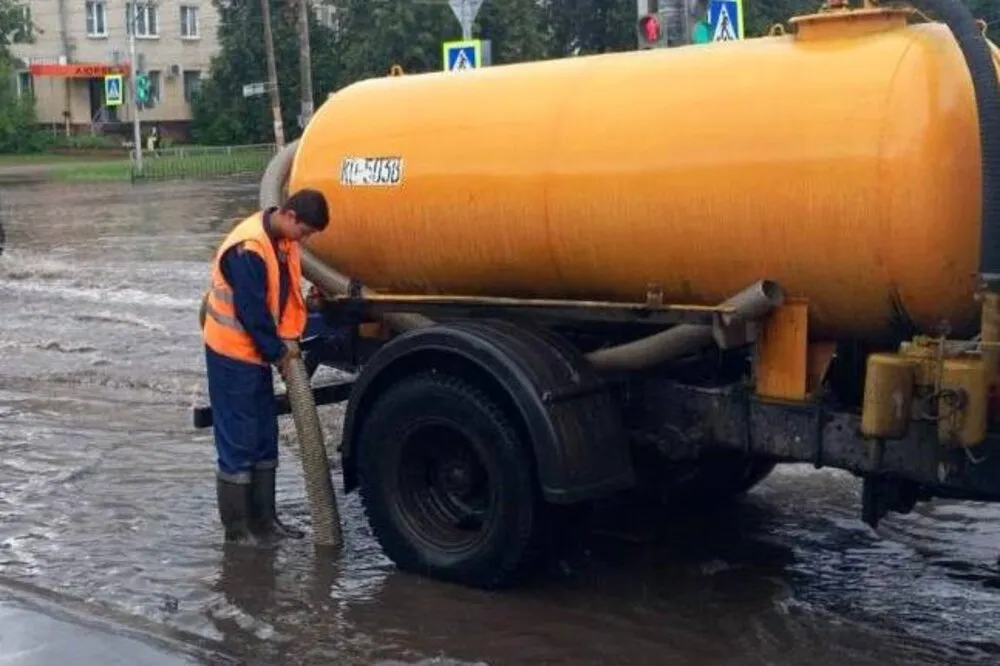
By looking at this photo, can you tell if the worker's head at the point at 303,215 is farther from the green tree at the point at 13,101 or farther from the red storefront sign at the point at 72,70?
the red storefront sign at the point at 72,70

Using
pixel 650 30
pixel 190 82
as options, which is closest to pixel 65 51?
pixel 190 82

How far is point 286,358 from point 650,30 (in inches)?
292

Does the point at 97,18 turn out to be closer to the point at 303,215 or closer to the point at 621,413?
the point at 303,215

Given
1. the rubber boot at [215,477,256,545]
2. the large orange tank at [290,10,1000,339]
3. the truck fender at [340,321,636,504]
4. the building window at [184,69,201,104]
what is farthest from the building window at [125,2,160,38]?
the truck fender at [340,321,636,504]

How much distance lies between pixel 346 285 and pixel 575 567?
1.59 m

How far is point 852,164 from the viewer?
5.26m

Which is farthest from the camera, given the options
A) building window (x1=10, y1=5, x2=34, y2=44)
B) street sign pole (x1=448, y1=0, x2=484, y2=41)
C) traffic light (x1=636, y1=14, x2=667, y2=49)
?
building window (x1=10, y1=5, x2=34, y2=44)

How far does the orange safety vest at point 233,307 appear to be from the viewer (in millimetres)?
6777

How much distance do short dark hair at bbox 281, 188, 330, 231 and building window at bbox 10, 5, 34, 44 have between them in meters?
58.9

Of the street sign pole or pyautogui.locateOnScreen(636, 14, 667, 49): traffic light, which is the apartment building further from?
pyautogui.locateOnScreen(636, 14, 667, 49): traffic light

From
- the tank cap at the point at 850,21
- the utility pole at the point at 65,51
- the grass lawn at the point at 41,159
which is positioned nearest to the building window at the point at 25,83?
the utility pole at the point at 65,51

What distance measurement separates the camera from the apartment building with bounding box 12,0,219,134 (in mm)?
71938

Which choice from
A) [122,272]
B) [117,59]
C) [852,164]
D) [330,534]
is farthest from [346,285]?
[117,59]

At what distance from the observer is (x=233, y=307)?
6.85 m
